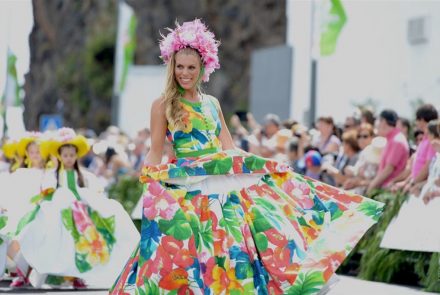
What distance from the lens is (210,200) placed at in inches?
330

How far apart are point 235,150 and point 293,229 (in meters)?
0.63

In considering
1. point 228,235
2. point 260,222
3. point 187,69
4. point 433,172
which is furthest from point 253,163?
point 433,172

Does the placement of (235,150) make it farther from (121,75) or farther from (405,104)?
(121,75)

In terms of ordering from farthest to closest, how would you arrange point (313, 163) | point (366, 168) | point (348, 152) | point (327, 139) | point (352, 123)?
point (327, 139)
point (352, 123)
point (348, 152)
point (313, 163)
point (366, 168)

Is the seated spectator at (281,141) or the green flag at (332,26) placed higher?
the green flag at (332,26)

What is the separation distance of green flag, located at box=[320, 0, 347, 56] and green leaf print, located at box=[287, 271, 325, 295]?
13.7 m

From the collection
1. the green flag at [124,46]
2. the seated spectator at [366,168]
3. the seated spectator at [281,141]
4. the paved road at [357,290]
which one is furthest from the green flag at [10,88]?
the paved road at [357,290]

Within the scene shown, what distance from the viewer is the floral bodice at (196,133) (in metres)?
8.60

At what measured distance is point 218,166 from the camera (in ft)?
27.3

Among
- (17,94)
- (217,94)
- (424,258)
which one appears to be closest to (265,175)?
(424,258)

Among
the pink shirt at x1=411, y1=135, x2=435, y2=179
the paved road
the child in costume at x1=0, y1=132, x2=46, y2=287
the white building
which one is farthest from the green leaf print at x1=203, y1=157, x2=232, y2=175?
the white building

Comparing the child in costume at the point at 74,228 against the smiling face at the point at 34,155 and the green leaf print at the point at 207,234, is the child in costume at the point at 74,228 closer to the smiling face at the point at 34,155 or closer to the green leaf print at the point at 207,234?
the smiling face at the point at 34,155

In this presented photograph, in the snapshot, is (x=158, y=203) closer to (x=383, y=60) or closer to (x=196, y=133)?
(x=196, y=133)

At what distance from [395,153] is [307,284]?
253 inches
